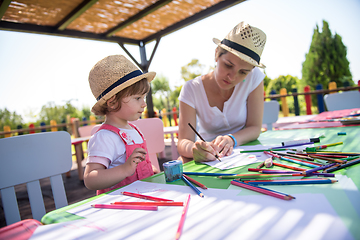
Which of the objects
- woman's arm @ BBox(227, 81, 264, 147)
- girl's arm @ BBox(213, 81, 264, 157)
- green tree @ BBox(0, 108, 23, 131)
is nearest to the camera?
girl's arm @ BBox(213, 81, 264, 157)

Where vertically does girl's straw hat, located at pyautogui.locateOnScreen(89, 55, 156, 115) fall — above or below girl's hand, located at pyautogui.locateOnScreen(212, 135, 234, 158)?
above

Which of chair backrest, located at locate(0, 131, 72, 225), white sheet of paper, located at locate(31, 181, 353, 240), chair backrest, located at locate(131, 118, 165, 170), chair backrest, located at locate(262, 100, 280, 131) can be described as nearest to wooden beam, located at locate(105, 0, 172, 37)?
chair backrest, located at locate(262, 100, 280, 131)

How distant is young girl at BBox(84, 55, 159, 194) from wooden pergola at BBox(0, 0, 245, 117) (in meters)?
3.88

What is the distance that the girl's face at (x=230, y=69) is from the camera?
1.54 meters

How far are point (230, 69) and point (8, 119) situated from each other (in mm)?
15406

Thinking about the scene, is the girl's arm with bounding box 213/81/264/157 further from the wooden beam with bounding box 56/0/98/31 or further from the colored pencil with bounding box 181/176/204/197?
the wooden beam with bounding box 56/0/98/31

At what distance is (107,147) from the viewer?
113 cm

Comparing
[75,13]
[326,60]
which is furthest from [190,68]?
[75,13]

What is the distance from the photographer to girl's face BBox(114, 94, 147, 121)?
1.26 m

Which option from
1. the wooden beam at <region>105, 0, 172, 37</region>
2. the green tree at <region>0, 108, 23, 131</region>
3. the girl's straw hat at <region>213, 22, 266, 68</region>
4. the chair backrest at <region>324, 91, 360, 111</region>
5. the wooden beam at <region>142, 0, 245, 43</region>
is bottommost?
the chair backrest at <region>324, 91, 360, 111</region>

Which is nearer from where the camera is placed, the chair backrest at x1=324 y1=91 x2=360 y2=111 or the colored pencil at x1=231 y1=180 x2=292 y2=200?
the colored pencil at x1=231 y1=180 x2=292 y2=200

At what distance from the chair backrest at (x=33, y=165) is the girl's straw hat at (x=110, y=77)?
1.26 feet

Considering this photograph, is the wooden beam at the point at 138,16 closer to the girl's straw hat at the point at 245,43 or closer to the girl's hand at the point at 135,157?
the girl's straw hat at the point at 245,43

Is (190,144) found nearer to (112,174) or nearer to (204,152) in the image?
(204,152)
